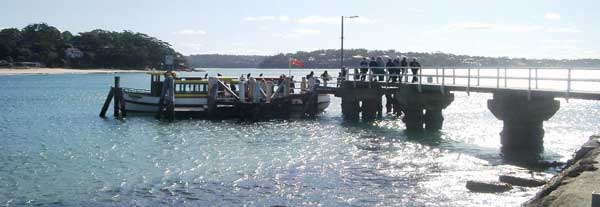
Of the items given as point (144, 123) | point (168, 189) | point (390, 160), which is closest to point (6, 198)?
point (168, 189)

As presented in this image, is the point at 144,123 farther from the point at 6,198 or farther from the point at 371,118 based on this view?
the point at 6,198

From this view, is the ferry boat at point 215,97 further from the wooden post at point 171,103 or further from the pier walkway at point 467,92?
the pier walkway at point 467,92

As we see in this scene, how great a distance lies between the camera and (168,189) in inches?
751

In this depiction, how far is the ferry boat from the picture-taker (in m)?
40.5

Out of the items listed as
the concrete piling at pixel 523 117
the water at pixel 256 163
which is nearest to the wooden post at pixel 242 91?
the water at pixel 256 163

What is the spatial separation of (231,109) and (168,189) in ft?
69.6

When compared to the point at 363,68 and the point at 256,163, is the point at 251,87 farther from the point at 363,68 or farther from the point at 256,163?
the point at 256,163

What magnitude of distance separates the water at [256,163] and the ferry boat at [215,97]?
1.78 meters

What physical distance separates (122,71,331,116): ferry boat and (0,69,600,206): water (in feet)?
5.84

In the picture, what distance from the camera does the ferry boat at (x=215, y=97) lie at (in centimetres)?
4050

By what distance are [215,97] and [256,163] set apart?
17.1m

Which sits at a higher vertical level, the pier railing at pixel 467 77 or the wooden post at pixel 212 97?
the pier railing at pixel 467 77

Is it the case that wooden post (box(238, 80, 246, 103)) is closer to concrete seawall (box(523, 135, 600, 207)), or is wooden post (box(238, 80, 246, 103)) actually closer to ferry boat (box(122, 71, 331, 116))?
ferry boat (box(122, 71, 331, 116))

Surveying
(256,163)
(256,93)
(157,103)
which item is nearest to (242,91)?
(256,93)
